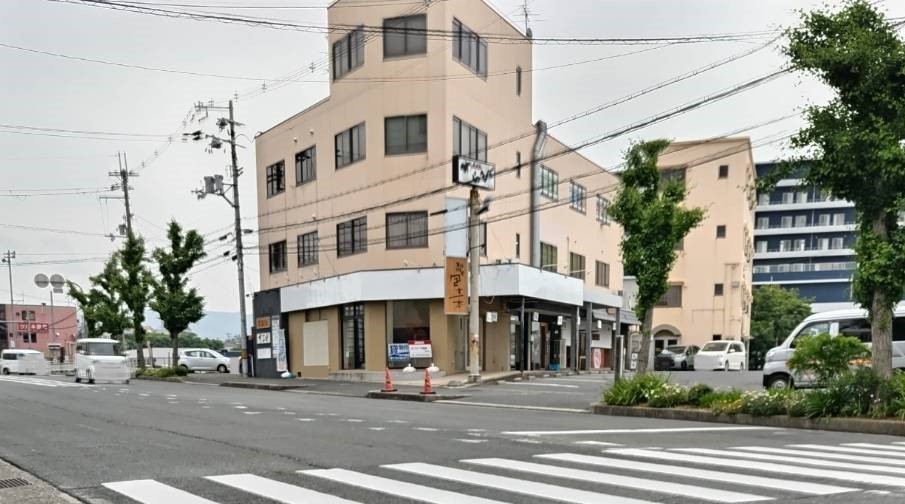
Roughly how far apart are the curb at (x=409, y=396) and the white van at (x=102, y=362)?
43.1 feet

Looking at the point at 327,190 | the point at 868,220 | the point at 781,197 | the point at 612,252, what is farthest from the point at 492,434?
the point at 781,197

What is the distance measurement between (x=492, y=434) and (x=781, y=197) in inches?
3602

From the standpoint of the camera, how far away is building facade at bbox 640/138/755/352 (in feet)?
191

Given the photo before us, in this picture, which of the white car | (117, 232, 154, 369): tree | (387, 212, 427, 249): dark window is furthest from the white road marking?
(117, 232, 154, 369): tree

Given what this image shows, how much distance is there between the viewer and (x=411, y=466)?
7.78 m

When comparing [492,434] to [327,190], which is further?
→ [327,190]

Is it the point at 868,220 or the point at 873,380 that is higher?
the point at 868,220

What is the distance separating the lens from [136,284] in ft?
141

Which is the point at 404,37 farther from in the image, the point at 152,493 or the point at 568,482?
the point at 152,493

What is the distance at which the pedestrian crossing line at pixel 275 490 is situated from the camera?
603 centimetres

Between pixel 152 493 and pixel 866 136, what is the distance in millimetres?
11997

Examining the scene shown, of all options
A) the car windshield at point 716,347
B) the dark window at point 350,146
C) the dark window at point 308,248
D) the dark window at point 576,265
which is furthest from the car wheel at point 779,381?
the dark window at point 308,248

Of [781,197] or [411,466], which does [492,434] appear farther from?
[781,197]

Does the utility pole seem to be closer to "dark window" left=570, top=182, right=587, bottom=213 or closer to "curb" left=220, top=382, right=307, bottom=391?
"curb" left=220, top=382, right=307, bottom=391
